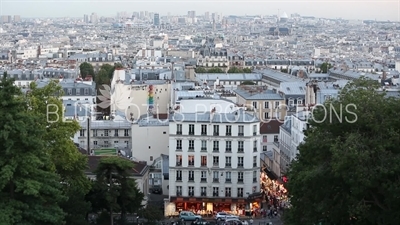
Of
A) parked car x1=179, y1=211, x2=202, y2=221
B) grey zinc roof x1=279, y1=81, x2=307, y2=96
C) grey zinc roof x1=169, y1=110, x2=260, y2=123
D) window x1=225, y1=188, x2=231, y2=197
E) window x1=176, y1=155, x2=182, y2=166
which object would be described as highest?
grey zinc roof x1=169, y1=110, x2=260, y2=123

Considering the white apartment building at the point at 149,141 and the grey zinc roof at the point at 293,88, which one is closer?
the white apartment building at the point at 149,141

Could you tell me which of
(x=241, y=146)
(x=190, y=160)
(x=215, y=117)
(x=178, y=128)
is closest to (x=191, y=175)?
(x=190, y=160)

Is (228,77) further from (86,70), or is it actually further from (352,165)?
(352,165)

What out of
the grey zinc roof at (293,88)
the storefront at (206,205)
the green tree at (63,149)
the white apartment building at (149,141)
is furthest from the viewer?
the grey zinc roof at (293,88)

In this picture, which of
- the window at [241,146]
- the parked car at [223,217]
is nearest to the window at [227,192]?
the parked car at [223,217]

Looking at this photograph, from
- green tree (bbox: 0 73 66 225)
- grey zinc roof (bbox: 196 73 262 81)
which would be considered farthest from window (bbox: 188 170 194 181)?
grey zinc roof (bbox: 196 73 262 81)

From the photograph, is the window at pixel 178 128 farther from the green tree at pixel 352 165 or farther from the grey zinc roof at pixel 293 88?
the grey zinc roof at pixel 293 88

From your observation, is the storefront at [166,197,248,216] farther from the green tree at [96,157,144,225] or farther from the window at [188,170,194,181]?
the green tree at [96,157,144,225]

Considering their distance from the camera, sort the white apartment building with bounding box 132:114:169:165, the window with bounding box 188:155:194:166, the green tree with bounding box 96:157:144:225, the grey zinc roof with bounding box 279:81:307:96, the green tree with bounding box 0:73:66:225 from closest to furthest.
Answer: the green tree with bounding box 0:73:66:225, the green tree with bounding box 96:157:144:225, the window with bounding box 188:155:194:166, the white apartment building with bounding box 132:114:169:165, the grey zinc roof with bounding box 279:81:307:96

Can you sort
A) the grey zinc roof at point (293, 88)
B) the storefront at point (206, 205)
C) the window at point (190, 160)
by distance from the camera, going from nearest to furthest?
the storefront at point (206, 205) → the window at point (190, 160) → the grey zinc roof at point (293, 88)
